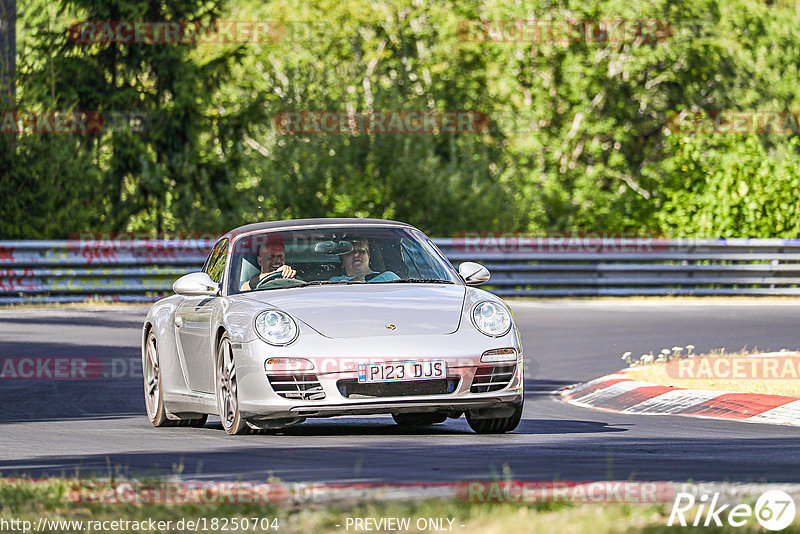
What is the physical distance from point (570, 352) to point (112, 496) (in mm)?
10658

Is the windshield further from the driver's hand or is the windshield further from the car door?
the car door

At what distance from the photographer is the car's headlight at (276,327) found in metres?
9.20

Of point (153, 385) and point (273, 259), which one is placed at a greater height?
point (273, 259)

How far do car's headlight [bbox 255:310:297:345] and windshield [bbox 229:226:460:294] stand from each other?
0.80 m

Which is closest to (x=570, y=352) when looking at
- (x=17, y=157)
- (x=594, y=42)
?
(x=17, y=157)

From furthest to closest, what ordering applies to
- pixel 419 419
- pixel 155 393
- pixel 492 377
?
pixel 155 393 → pixel 419 419 → pixel 492 377

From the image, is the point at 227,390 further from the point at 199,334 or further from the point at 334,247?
the point at 334,247

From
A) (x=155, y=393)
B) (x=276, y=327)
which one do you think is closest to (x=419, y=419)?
(x=276, y=327)

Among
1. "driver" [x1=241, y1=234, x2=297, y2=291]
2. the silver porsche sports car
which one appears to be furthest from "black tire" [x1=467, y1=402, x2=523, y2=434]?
"driver" [x1=241, y1=234, x2=297, y2=291]

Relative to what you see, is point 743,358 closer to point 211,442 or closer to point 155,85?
point 211,442

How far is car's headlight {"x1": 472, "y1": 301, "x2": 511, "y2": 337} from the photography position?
946 centimetres

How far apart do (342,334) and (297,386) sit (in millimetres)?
400

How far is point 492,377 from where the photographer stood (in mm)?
9398

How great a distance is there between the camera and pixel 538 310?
2217cm
